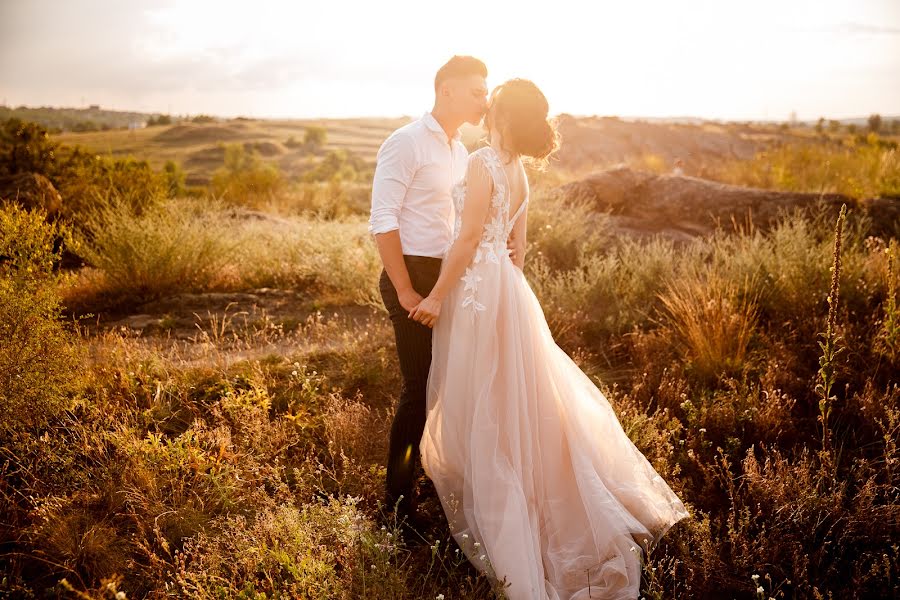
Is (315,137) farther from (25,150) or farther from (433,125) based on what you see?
(433,125)

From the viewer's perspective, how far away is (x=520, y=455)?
2.65 metres

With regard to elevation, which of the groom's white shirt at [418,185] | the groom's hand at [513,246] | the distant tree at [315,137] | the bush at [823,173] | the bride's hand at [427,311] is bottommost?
the bride's hand at [427,311]

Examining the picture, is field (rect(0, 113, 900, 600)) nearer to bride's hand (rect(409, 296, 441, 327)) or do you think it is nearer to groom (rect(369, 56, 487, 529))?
groom (rect(369, 56, 487, 529))

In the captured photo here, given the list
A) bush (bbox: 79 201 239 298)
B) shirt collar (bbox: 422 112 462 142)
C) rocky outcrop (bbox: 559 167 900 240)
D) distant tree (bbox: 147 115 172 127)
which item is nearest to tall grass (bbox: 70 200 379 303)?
bush (bbox: 79 201 239 298)

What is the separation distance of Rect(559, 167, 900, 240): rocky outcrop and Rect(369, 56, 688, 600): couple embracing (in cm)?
564

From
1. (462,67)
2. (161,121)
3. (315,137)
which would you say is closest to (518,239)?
(462,67)

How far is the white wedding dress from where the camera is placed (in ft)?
8.32

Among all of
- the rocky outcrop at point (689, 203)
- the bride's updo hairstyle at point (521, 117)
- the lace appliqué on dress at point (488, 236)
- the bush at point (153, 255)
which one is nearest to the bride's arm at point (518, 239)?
the lace appliqué on dress at point (488, 236)

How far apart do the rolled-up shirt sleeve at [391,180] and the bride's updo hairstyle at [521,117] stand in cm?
41

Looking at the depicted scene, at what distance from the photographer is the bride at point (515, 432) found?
2.53 meters

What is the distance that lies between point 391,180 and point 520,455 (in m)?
1.38

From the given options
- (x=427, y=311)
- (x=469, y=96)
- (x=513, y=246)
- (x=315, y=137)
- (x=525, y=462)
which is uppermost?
(x=315, y=137)

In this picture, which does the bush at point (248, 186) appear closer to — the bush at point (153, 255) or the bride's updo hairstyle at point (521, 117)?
the bush at point (153, 255)

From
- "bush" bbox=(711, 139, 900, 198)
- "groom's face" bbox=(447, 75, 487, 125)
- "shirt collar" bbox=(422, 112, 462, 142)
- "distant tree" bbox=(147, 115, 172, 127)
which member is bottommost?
"shirt collar" bbox=(422, 112, 462, 142)
